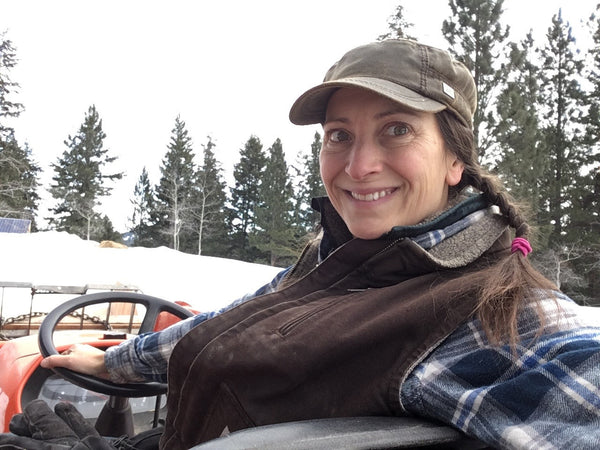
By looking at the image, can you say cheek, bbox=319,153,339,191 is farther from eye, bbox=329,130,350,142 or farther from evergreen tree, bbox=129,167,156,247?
evergreen tree, bbox=129,167,156,247

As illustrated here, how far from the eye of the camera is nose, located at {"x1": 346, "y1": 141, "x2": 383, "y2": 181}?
4.26ft

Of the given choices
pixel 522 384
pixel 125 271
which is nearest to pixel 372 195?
pixel 522 384

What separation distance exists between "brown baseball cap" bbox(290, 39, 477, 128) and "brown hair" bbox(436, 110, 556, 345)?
0.06m

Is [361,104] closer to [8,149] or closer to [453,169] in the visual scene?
[453,169]

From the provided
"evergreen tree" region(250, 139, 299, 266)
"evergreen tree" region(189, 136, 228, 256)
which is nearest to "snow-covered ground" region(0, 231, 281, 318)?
"evergreen tree" region(250, 139, 299, 266)

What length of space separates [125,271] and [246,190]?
2634 cm

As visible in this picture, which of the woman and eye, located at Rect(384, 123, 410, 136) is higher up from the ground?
eye, located at Rect(384, 123, 410, 136)

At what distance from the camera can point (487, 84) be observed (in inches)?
765

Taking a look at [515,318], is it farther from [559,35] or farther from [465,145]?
[559,35]

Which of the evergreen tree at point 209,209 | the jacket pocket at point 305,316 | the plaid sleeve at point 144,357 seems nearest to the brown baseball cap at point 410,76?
the jacket pocket at point 305,316

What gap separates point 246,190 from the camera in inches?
1577

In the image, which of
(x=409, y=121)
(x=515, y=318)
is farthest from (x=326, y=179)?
(x=515, y=318)

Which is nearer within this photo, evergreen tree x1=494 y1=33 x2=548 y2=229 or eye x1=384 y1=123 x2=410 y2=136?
eye x1=384 y1=123 x2=410 y2=136

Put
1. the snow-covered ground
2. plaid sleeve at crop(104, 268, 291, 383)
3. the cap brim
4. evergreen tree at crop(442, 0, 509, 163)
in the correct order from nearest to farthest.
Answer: the cap brim < plaid sleeve at crop(104, 268, 291, 383) < the snow-covered ground < evergreen tree at crop(442, 0, 509, 163)
